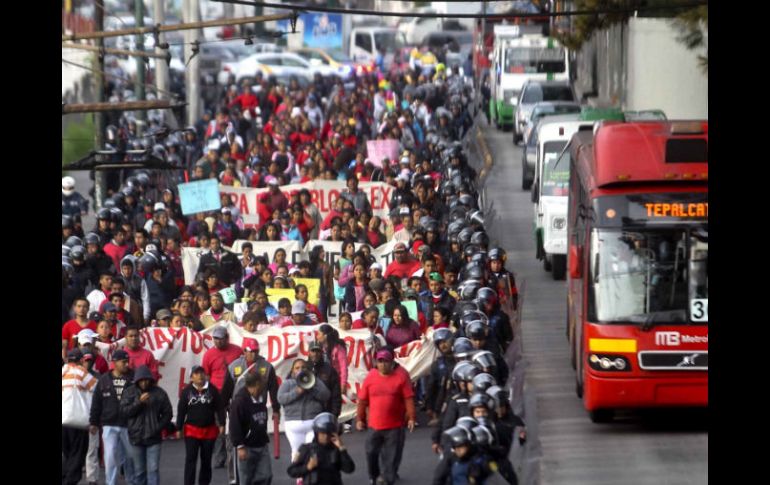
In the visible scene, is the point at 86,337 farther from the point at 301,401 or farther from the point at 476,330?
the point at 476,330

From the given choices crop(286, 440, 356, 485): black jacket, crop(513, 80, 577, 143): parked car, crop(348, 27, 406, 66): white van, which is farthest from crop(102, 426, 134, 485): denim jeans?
crop(348, 27, 406, 66): white van

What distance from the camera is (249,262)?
23.0m

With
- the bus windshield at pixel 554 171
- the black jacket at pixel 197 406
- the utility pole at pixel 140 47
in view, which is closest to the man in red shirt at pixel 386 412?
the black jacket at pixel 197 406

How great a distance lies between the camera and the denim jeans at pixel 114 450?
16.4 m

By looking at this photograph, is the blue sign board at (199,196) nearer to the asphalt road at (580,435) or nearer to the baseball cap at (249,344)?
the asphalt road at (580,435)

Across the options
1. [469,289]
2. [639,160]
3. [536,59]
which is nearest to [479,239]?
[469,289]

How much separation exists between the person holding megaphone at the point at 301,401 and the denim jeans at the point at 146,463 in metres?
1.19

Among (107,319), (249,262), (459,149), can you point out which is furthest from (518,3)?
(107,319)

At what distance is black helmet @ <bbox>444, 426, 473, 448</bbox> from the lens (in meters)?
13.5

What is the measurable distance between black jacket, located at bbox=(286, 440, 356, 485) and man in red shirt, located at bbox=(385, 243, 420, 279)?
7.59m

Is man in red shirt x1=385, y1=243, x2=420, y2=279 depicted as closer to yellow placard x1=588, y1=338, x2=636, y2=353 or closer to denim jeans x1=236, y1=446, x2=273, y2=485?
yellow placard x1=588, y1=338, x2=636, y2=353

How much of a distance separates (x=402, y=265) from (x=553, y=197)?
503 centimetres
